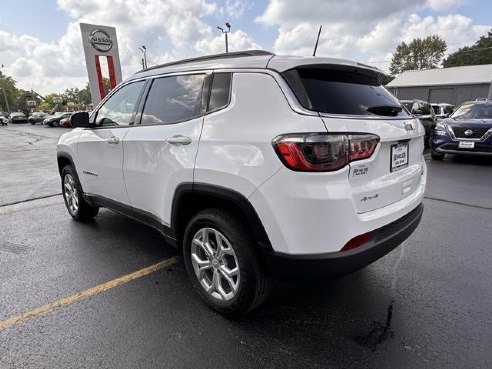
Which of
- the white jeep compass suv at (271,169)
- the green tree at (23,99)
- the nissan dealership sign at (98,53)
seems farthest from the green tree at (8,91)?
the white jeep compass suv at (271,169)

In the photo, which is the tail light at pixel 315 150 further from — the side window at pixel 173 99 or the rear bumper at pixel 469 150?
the rear bumper at pixel 469 150

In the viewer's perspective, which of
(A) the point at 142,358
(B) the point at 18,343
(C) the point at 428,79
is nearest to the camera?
(A) the point at 142,358

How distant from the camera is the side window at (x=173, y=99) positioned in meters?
2.81

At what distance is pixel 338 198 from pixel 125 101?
8.70 ft

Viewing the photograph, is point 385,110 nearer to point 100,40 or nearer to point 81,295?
point 81,295

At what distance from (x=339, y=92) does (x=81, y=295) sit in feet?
8.76

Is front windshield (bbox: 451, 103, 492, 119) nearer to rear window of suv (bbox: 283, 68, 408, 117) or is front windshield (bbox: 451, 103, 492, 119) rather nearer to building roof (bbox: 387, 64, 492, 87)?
rear window of suv (bbox: 283, 68, 408, 117)

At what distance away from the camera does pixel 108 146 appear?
12.2 ft

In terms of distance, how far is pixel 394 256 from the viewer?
12.0 ft

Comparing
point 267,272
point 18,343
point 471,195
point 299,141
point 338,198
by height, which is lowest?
point 471,195

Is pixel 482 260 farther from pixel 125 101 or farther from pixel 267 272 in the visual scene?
pixel 125 101

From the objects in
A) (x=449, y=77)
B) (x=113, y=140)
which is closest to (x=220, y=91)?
(x=113, y=140)

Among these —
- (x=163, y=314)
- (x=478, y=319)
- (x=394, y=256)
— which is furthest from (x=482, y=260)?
(x=163, y=314)

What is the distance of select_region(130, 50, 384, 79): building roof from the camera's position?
93.1 inches
